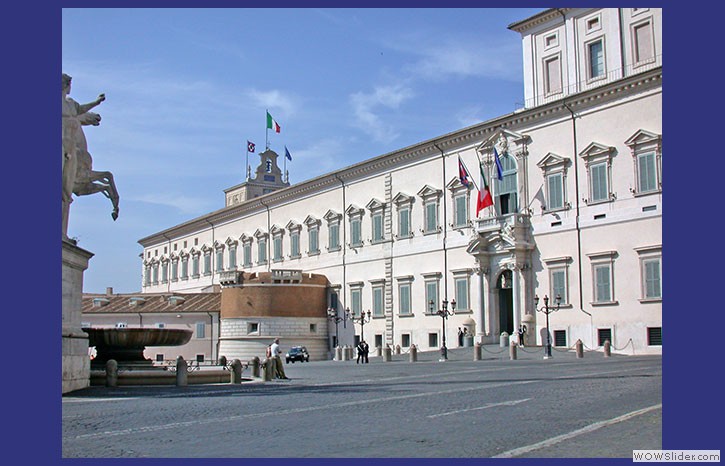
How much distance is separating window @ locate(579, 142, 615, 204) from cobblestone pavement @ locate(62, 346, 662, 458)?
723 inches

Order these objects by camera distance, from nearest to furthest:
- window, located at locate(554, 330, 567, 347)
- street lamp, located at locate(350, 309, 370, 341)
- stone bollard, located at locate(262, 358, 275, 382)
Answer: stone bollard, located at locate(262, 358, 275, 382), window, located at locate(554, 330, 567, 347), street lamp, located at locate(350, 309, 370, 341)

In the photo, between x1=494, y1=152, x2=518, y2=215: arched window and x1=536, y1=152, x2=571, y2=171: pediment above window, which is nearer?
x1=536, y1=152, x2=571, y2=171: pediment above window

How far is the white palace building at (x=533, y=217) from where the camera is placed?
3497 centimetres

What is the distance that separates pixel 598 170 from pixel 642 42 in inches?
225

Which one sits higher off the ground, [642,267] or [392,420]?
[642,267]

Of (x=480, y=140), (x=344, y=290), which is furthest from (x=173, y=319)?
(x=480, y=140)

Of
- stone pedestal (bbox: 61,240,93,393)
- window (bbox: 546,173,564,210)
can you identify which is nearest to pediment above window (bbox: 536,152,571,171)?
window (bbox: 546,173,564,210)

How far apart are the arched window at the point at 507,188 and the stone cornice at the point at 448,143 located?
1.55 meters

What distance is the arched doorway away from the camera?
4125cm

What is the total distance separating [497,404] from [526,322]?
25.6 m

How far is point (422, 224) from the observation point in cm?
4675

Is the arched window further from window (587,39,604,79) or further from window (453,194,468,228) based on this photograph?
window (587,39,604,79)

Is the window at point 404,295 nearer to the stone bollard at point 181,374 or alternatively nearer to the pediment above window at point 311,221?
the pediment above window at point 311,221

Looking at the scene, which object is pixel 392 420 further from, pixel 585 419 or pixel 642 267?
pixel 642 267
